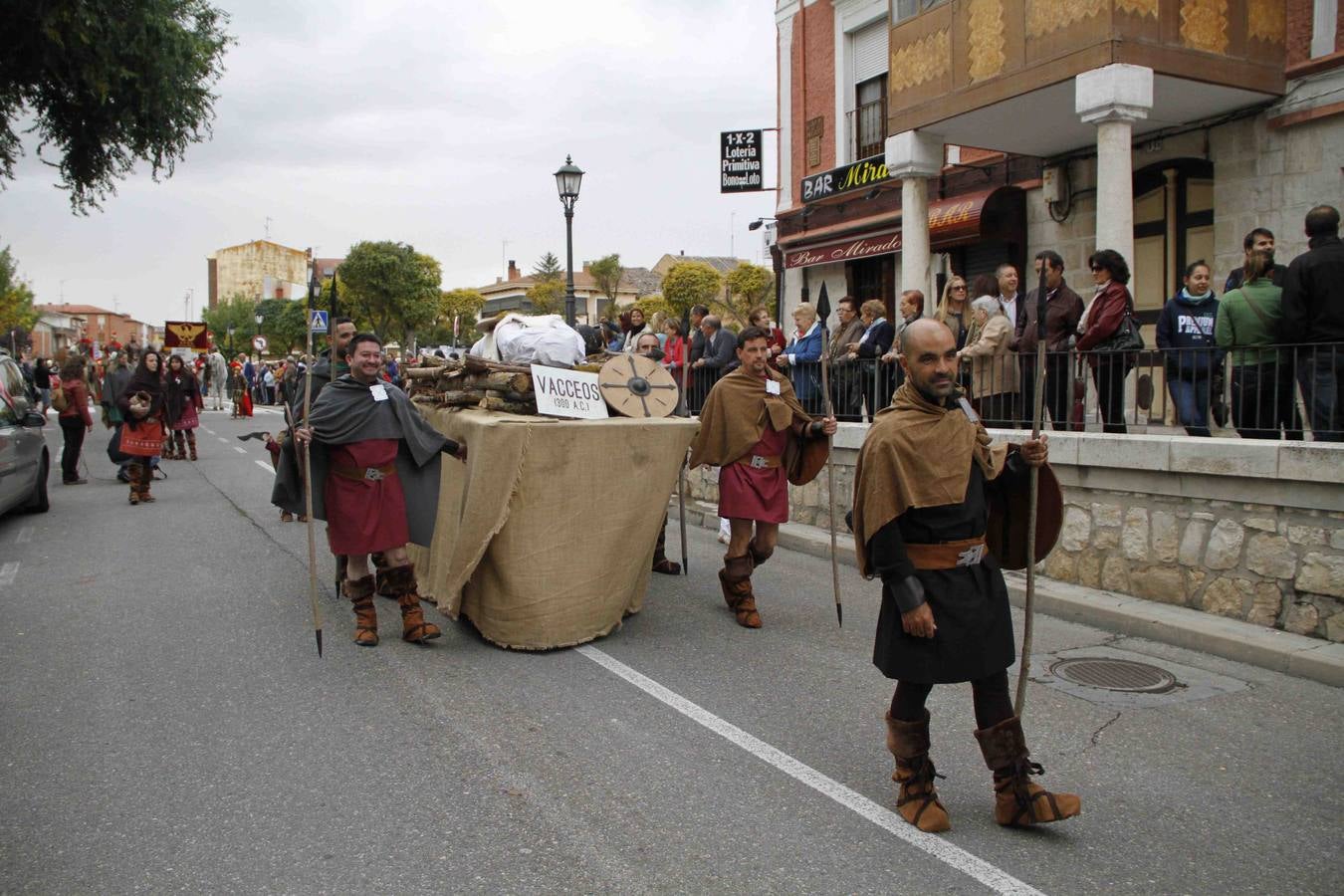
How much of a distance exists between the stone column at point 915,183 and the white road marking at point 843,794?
34.6 feet

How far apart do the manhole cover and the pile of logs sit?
3510 mm

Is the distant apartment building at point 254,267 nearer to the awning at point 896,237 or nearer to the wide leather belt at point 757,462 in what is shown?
the awning at point 896,237

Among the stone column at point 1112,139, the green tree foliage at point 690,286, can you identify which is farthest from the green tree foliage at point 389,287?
the stone column at point 1112,139

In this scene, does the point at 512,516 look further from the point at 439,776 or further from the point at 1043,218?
the point at 1043,218

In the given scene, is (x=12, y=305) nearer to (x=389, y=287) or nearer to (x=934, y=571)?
(x=389, y=287)

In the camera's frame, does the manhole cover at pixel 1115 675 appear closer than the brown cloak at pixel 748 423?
Yes

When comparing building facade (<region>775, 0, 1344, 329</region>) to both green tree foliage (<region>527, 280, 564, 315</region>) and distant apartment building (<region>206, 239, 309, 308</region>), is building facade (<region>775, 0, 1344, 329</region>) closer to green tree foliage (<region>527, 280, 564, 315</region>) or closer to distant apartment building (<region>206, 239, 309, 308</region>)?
green tree foliage (<region>527, 280, 564, 315</region>)

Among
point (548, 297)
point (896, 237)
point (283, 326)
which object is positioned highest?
point (548, 297)

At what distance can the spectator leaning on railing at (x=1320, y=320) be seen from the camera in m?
6.38

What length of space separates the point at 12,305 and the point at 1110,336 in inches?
2076

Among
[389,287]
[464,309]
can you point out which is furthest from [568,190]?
[464,309]

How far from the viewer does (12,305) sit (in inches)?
1912

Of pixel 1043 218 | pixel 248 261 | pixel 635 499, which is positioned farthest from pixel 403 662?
pixel 248 261

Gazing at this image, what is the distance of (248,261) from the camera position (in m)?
128
